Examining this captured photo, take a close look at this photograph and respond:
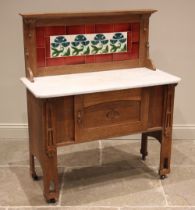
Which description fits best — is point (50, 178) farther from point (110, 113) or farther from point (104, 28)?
point (104, 28)

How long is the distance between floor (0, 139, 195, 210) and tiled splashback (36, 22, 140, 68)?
30.2 inches

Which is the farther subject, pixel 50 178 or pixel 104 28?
pixel 104 28

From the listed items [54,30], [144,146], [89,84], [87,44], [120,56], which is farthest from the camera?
[144,146]

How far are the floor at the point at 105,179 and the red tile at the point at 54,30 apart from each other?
3.10ft

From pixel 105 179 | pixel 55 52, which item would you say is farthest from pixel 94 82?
pixel 105 179

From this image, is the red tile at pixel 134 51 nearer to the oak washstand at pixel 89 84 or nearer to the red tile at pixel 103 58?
the oak washstand at pixel 89 84

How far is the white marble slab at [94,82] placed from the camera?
6.81 feet

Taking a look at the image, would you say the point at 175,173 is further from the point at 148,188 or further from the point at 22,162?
the point at 22,162

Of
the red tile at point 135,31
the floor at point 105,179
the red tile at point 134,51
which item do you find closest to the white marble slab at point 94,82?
the red tile at point 134,51

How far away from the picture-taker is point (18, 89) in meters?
3.06

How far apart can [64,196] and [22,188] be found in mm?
287

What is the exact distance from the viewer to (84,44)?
2.39 meters

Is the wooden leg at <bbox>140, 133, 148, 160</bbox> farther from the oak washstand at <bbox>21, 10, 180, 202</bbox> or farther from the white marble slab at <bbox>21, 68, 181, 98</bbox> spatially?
the white marble slab at <bbox>21, 68, 181, 98</bbox>

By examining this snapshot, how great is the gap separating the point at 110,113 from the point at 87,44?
0.47 meters
